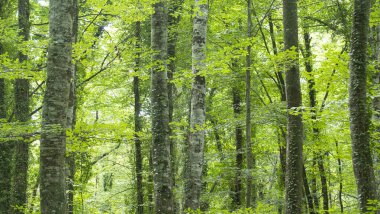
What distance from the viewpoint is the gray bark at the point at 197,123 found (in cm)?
873

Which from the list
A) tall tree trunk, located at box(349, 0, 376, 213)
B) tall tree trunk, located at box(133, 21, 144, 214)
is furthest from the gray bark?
tall tree trunk, located at box(349, 0, 376, 213)

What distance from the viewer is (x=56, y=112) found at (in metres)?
5.31

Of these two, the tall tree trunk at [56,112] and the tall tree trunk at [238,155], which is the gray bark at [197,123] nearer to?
the tall tree trunk at [56,112]

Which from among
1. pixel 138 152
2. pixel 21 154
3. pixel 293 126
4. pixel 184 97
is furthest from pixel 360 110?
pixel 184 97

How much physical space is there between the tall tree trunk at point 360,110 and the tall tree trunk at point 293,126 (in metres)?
1.19

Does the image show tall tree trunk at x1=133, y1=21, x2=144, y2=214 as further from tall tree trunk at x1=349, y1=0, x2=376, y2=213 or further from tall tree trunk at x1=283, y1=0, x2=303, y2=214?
tall tree trunk at x1=349, y1=0, x2=376, y2=213

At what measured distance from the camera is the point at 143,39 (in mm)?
13711

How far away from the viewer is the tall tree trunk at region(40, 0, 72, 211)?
503 centimetres

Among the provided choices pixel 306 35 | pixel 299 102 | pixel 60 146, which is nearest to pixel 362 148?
pixel 299 102

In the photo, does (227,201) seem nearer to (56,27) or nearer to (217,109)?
(217,109)

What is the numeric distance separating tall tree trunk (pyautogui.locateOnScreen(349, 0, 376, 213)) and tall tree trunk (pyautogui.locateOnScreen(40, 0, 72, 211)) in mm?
4233

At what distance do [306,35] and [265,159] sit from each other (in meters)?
5.71

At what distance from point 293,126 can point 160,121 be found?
102 inches

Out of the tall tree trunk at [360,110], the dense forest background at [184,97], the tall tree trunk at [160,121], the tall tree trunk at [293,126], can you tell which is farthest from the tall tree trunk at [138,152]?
the tall tree trunk at [360,110]
